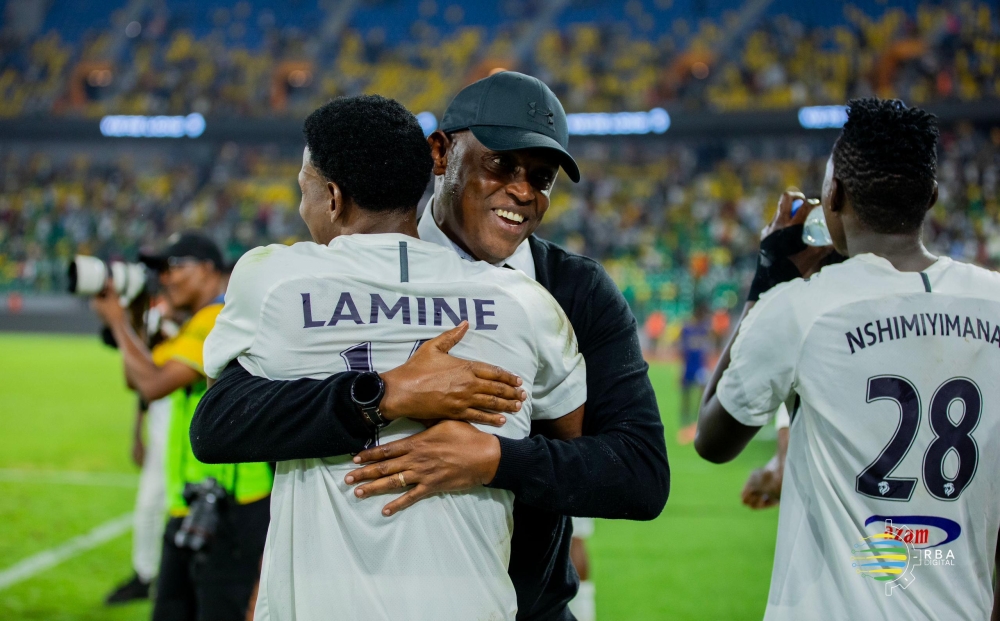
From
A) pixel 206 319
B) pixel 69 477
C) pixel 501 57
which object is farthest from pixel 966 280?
pixel 501 57

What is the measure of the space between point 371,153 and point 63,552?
5.86m

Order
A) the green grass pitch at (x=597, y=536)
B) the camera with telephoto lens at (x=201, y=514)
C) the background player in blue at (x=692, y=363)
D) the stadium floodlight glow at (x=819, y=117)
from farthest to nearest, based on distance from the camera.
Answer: the stadium floodlight glow at (x=819, y=117)
the background player in blue at (x=692, y=363)
the green grass pitch at (x=597, y=536)
the camera with telephoto lens at (x=201, y=514)

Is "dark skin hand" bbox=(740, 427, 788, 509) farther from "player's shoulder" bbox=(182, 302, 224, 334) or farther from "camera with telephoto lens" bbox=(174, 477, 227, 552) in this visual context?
"player's shoulder" bbox=(182, 302, 224, 334)

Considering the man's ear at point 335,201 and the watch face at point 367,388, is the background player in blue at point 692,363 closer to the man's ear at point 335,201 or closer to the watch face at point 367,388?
the man's ear at point 335,201

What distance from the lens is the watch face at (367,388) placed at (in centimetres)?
152

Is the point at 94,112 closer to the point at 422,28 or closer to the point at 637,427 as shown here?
the point at 422,28

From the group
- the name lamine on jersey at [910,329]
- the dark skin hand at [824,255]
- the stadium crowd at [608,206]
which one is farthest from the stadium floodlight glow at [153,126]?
the name lamine on jersey at [910,329]

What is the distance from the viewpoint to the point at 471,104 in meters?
1.97

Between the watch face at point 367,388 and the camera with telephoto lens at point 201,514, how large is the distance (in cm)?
198

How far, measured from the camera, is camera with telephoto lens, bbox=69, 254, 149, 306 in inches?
142

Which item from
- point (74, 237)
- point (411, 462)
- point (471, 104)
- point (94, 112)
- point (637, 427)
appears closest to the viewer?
point (411, 462)

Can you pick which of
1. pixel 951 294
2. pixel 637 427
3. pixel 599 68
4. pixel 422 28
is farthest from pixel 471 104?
pixel 422 28

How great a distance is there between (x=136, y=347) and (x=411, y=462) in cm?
270

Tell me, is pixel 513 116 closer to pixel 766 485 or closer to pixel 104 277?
pixel 766 485
